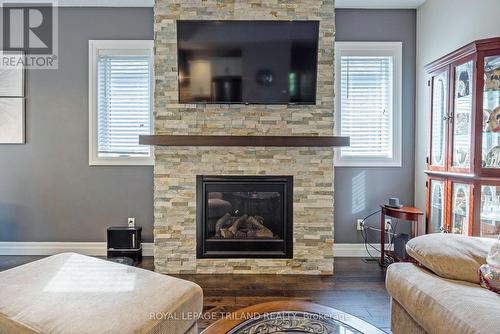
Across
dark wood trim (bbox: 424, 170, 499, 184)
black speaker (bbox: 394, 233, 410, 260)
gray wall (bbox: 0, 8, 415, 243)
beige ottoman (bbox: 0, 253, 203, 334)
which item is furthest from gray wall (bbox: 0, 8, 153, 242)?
dark wood trim (bbox: 424, 170, 499, 184)

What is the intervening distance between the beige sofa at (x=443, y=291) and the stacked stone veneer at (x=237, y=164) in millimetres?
1197

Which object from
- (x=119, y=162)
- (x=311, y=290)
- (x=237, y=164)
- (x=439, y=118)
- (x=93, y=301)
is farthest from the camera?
(x=119, y=162)

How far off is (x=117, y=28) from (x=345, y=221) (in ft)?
10.7

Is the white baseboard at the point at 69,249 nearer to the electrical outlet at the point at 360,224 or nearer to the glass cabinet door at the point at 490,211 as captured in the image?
the electrical outlet at the point at 360,224

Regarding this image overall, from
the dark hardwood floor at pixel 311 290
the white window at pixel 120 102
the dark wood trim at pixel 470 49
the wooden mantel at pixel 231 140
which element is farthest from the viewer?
the white window at pixel 120 102

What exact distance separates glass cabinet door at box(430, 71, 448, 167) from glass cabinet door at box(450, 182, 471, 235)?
0.28 metres

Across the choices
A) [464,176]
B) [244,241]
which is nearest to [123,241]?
[244,241]

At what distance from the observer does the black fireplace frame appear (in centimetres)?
289

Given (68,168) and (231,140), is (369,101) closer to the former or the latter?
(231,140)

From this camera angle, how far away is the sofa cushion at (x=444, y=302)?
1.17 meters

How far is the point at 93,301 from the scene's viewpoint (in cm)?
130

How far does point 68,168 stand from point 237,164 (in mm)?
1923

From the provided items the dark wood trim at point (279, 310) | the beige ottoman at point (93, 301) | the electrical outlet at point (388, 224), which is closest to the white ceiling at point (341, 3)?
the electrical outlet at point (388, 224)

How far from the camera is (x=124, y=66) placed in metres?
3.31
